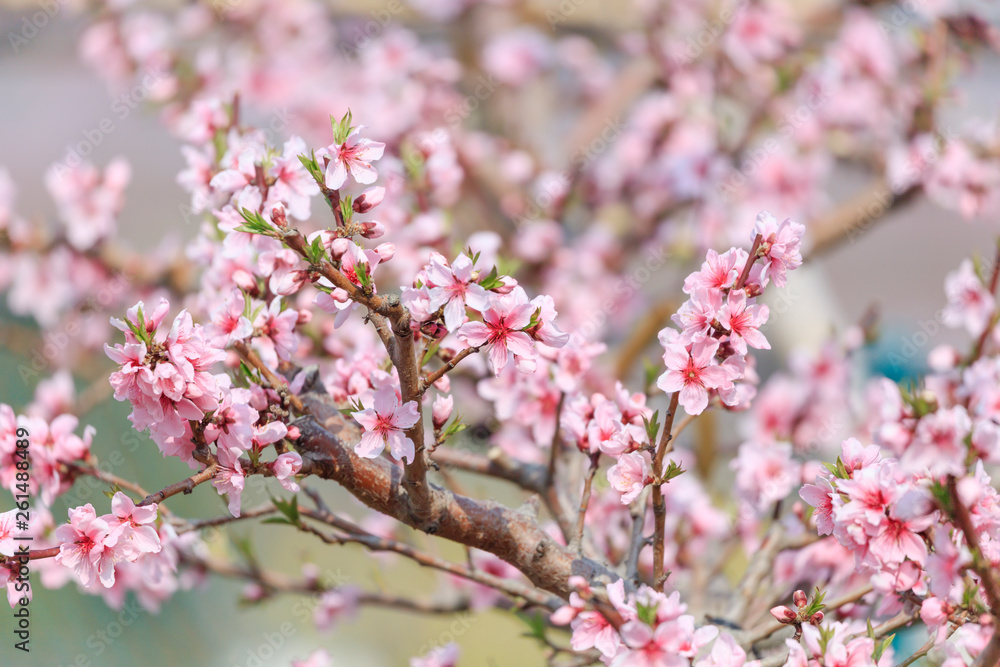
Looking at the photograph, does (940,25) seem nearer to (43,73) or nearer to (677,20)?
(677,20)

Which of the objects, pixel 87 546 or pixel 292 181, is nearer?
pixel 87 546

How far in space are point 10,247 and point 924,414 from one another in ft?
7.71

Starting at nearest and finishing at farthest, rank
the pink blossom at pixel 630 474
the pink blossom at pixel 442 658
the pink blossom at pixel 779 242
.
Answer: the pink blossom at pixel 779 242 < the pink blossom at pixel 630 474 < the pink blossom at pixel 442 658

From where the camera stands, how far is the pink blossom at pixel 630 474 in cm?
110

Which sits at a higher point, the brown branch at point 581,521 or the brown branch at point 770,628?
the brown branch at point 581,521

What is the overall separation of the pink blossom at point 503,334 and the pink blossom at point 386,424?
113 mm

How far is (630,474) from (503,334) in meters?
0.28

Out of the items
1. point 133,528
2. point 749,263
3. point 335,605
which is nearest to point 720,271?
point 749,263

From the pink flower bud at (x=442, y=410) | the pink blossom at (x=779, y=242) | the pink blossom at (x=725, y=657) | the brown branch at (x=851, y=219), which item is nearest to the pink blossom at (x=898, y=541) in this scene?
the pink blossom at (x=725, y=657)

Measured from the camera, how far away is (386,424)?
3.38 feet

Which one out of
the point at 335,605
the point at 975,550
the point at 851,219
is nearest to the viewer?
the point at 975,550

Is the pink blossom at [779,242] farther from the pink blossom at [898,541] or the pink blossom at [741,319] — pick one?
the pink blossom at [898,541]

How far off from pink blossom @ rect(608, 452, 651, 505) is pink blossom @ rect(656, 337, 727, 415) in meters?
0.11

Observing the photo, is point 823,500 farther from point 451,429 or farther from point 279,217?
point 279,217
